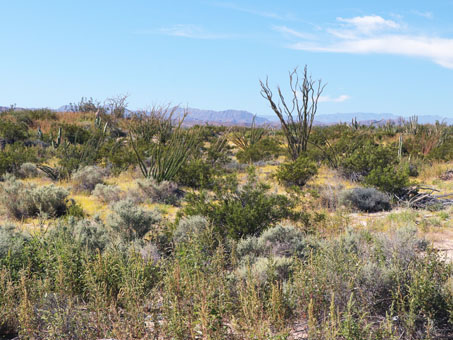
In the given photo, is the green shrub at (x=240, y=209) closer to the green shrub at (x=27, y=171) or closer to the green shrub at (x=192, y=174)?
the green shrub at (x=192, y=174)

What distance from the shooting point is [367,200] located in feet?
26.2

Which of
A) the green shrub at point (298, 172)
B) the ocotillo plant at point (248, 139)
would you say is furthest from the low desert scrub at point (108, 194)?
the ocotillo plant at point (248, 139)

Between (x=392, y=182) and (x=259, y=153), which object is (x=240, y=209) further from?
(x=259, y=153)

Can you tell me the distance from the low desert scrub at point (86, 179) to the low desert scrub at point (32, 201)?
2164mm

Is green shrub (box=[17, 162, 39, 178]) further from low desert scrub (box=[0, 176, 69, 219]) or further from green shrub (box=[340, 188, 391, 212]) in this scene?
green shrub (box=[340, 188, 391, 212])

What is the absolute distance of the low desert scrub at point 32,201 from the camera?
7441mm

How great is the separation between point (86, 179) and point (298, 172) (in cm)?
594

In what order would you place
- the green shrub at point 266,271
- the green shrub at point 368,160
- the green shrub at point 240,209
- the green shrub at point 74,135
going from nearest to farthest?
1. the green shrub at point 266,271
2. the green shrub at point 240,209
3. the green shrub at point 368,160
4. the green shrub at point 74,135

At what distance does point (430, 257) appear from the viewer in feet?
12.4

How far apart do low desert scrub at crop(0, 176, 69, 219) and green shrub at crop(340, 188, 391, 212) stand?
603 centimetres

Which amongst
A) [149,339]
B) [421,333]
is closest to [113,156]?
[149,339]

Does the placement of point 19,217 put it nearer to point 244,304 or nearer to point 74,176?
point 74,176

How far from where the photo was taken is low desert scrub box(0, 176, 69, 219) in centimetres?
744

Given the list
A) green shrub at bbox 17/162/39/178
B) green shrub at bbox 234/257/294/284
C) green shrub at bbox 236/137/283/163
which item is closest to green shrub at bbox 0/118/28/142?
green shrub at bbox 17/162/39/178
